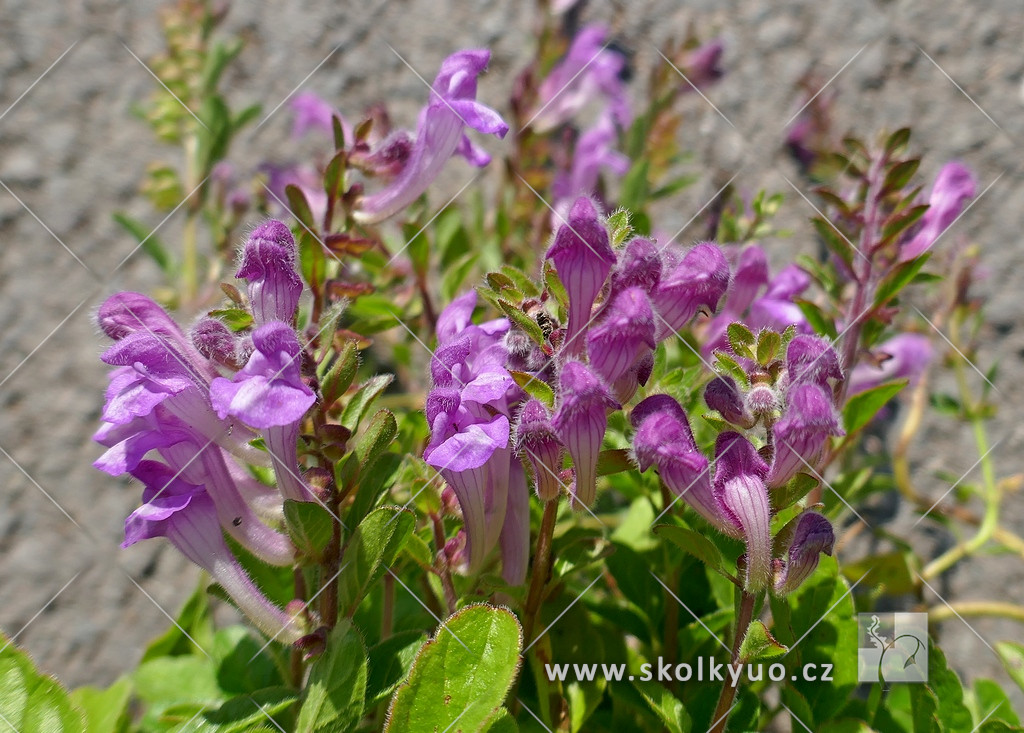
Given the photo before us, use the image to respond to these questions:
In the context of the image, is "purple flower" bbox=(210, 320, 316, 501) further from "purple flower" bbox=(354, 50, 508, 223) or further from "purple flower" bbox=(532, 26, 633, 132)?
"purple flower" bbox=(532, 26, 633, 132)

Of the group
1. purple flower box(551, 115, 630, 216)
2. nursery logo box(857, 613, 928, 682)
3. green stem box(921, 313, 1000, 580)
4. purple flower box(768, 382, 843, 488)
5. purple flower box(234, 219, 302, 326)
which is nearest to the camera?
purple flower box(768, 382, 843, 488)

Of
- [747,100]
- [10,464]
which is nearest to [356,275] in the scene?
[10,464]

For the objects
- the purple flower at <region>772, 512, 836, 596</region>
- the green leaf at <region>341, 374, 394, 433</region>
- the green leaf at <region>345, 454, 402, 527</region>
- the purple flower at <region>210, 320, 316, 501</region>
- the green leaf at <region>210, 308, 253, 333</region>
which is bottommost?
the purple flower at <region>772, 512, 836, 596</region>

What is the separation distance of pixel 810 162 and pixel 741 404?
116 cm

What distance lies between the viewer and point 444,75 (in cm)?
90

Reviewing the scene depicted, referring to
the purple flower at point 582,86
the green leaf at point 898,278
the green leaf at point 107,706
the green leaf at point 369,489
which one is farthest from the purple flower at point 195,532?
the purple flower at point 582,86

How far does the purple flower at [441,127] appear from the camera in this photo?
2.84 feet

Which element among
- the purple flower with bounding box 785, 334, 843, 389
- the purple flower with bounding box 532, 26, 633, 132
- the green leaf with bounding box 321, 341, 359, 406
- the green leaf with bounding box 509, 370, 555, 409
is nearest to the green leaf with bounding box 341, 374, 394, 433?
the green leaf with bounding box 321, 341, 359, 406

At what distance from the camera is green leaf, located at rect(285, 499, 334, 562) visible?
705mm

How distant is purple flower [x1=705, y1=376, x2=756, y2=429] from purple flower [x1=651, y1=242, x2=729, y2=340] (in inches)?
2.6

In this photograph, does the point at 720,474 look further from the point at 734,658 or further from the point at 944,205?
the point at 944,205

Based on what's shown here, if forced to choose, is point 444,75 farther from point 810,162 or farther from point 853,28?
point 853,28

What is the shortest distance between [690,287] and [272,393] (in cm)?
34

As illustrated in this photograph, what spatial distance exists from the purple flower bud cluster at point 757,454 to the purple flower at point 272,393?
26 cm
